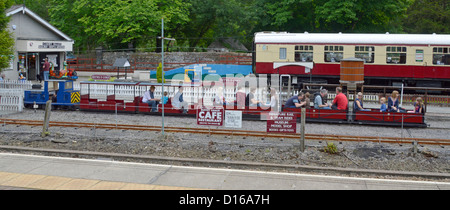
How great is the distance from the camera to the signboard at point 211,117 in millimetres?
15930

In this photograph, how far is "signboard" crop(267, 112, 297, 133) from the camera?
588 inches

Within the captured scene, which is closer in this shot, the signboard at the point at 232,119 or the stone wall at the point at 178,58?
the signboard at the point at 232,119

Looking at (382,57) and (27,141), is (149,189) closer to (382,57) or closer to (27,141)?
(27,141)

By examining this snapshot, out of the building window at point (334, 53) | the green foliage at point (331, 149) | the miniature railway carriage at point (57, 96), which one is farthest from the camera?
the building window at point (334, 53)

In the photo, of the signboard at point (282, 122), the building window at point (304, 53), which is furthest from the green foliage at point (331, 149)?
the building window at point (304, 53)

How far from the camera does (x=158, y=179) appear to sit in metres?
11.0

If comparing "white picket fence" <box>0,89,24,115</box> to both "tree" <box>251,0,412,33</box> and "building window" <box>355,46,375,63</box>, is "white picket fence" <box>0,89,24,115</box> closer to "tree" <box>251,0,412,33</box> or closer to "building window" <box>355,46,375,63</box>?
"building window" <box>355,46,375,63</box>

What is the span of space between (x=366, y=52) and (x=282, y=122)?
15375 mm

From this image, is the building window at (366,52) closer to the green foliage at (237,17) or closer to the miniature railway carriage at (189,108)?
the miniature railway carriage at (189,108)

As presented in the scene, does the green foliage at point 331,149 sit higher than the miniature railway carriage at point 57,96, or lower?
lower

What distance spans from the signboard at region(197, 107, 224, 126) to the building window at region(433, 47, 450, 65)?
17.4m

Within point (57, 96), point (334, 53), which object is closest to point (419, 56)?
point (334, 53)

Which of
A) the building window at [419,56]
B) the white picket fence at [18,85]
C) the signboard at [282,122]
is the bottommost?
the signboard at [282,122]

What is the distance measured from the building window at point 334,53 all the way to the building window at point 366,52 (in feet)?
3.20
